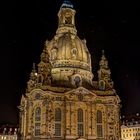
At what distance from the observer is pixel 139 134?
401 feet

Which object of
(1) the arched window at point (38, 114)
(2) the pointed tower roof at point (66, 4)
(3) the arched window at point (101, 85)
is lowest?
(1) the arched window at point (38, 114)

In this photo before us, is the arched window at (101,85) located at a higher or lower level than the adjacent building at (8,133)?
higher

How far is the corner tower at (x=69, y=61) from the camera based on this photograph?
8544 centimetres

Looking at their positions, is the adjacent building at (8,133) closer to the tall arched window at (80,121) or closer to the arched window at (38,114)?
the arched window at (38,114)

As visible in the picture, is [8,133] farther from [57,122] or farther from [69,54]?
[57,122]

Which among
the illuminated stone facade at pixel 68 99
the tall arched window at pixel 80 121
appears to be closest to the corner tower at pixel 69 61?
the illuminated stone facade at pixel 68 99

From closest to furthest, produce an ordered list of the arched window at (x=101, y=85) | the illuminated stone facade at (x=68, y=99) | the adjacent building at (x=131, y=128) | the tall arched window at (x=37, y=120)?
the tall arched window at (x=37, y=120), the illuminated stone facade at (x=68, y=99), the arched window at (x=101, y=85), the adjacent building at (x=131, y=128)

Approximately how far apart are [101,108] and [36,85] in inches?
601

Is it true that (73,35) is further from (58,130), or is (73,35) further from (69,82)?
(58,130)

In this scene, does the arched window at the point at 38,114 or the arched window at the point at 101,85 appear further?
the arched window at the point at 101,85

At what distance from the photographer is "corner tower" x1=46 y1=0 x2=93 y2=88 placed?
85.4 meters

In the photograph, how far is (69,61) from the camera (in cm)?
8738

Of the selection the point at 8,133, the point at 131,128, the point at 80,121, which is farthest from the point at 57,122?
the point at 8,133

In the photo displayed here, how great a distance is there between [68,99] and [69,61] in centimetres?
1106
